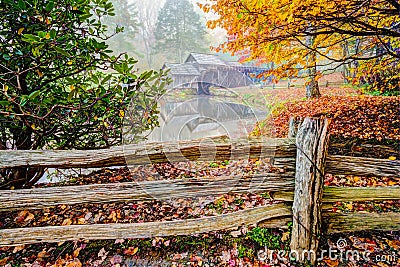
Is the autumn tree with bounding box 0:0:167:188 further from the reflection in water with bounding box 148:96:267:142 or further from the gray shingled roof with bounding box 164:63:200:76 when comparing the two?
the reflection in water with bounding box 148:96:267:142

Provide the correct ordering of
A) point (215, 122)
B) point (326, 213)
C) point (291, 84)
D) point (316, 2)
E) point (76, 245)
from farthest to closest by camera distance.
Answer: point (291, 84)
point (316, 2)
point (76, 245)
point (326, 213)
point (215, 122)

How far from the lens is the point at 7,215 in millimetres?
2461

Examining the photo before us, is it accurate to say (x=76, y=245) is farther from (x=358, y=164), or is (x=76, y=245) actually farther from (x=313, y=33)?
(x=313, y=33)

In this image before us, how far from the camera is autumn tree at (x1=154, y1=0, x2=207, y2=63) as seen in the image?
4950 millimetres

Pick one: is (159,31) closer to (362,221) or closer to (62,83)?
(62,83)

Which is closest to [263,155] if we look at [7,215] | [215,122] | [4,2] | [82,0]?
[215,122]

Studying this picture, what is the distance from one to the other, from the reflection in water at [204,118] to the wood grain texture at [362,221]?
3.62 ft

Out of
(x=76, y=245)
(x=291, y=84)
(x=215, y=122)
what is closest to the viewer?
(x=215, y=122)

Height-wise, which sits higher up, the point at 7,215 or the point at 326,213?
the point at 326,213

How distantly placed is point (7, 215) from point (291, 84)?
5.31 meters

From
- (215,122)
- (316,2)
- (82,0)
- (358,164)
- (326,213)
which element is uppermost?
(316,2)

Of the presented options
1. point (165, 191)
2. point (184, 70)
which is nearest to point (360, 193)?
point (165, 191)

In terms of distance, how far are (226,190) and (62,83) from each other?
2.13 meters

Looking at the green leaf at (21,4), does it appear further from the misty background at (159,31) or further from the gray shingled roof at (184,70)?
the misty background at (159,31)
